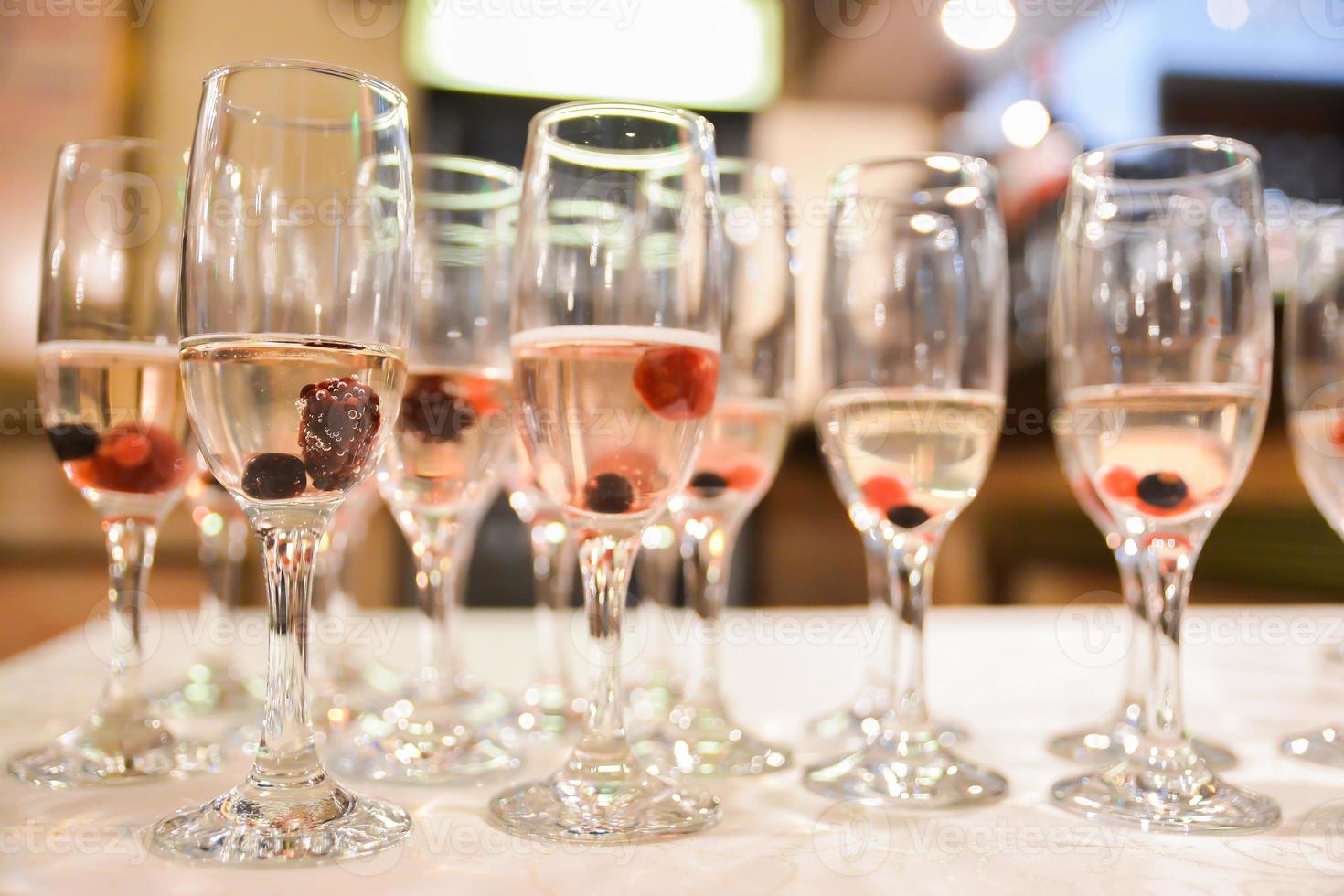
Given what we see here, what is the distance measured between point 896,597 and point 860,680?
38cm

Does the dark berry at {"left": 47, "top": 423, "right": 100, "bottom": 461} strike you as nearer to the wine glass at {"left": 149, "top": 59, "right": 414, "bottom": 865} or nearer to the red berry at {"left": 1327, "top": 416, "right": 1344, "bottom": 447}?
the wine glass at {"left": 149, "top": 59, "right": 414, "bottom": 865}

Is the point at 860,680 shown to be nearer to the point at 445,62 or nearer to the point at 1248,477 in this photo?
the point at 1248,477

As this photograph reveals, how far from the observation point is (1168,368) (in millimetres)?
749

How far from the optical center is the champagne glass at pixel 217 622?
1053mm

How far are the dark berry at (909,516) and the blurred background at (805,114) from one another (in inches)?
67.0

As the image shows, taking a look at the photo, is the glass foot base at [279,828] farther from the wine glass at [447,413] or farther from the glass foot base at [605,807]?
the wine glass at [447,413]

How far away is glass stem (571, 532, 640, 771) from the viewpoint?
682mm

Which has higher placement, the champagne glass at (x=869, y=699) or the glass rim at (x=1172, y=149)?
the glass rim at (x=1172, y=149)

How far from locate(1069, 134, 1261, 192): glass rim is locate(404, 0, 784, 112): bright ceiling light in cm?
329

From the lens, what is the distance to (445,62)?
384 cm

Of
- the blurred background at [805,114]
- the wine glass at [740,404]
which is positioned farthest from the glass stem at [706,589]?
the blurred background at [805,114]

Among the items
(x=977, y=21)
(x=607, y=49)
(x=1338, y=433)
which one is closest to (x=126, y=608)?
(x=1338, y=433)

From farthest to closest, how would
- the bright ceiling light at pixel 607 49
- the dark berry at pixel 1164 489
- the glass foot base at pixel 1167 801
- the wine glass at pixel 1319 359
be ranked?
the bright ceiling light at pixel 607 49
the wine glass at pixel 1319 359
the dark berry at pixel 1164 489
the glass foot base at pixel 1167 801

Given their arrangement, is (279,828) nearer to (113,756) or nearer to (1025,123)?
(113,756)
